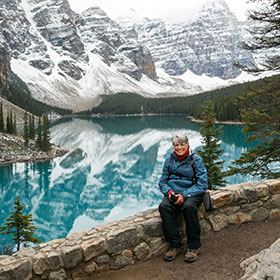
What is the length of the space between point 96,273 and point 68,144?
200 feet

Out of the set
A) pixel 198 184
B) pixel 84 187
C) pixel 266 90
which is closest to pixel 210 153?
pixel 266 90

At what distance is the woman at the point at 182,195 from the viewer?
19.6ft

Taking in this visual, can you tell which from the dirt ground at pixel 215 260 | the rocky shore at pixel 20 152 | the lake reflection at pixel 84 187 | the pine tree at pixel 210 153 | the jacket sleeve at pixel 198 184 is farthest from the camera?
the rocky shore at pixel 20 152

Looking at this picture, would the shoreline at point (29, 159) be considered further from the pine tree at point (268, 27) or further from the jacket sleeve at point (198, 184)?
the jacket sleeve at point (198, 184)

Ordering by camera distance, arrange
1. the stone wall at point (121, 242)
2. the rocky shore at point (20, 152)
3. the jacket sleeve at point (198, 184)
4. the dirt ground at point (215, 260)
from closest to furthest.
Answer: the stone wall at point (121, 242)
the dirt ground at point (215, 260)
the jacket sleeve at point (198, 184)
the rocky shore at point (20, 152)

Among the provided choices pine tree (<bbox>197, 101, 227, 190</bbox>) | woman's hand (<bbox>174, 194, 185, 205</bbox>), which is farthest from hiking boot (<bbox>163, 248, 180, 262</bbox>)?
pine tree (<bbox>197, 101, 227, 190</bbox>)

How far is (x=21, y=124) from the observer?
104 m

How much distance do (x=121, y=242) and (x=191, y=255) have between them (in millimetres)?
1472

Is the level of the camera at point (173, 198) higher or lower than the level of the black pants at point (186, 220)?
higher

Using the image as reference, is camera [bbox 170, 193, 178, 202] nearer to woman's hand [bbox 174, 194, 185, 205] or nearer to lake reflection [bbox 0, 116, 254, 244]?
woman's hand [bbox 174, 194, 185, 205]

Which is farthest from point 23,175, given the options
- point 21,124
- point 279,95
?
point 21,124

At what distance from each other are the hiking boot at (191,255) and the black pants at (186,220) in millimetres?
80

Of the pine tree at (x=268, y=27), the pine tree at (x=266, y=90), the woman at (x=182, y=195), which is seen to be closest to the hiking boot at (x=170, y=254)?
the woman at (x=182, y=195)

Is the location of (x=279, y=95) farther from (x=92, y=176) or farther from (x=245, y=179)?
(x=92, y=176)
